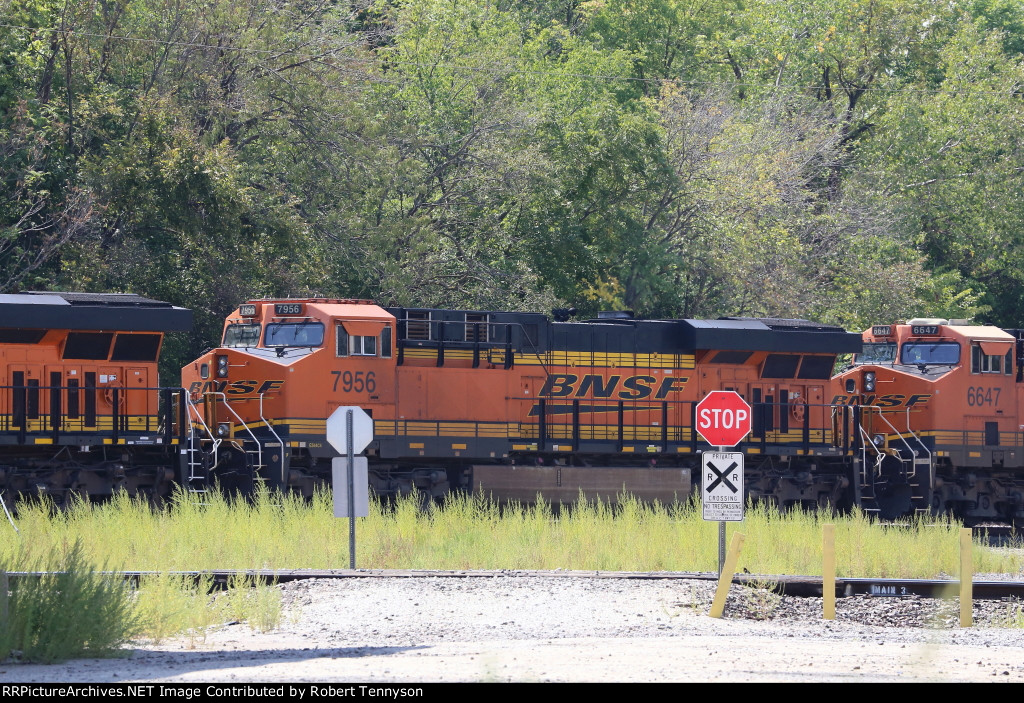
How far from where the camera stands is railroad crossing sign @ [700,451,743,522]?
1500 cm

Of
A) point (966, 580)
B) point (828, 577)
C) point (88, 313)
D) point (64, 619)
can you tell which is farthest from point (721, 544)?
point (88, 313)

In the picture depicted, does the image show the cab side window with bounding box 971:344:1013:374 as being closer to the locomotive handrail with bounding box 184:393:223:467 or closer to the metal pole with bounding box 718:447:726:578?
the metal pole with bounding box 718:447:726:578

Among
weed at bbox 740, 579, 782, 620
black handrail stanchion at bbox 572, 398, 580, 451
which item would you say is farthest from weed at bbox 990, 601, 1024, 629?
black handrail stanchion at bbox 572, 398, 580, 451

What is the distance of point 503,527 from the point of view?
1936 cm

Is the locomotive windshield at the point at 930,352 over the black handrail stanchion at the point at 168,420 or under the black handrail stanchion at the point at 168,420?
over

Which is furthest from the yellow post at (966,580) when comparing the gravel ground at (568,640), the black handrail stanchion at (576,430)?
the black handrail stanchion at (576,430)

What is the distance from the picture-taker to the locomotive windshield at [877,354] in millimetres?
27891

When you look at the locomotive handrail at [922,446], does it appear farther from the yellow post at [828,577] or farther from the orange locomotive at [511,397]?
the yellow post at [828,577]

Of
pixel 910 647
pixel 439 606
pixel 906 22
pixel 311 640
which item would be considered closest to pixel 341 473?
pixel 439 606

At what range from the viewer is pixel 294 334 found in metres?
22.6

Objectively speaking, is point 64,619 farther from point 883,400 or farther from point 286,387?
point 883,400

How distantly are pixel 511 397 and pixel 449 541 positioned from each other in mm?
5761

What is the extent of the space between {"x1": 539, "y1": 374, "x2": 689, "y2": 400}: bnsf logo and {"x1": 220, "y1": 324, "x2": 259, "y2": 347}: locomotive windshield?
5.11 meters

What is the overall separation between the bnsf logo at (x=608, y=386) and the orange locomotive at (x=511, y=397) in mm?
25
